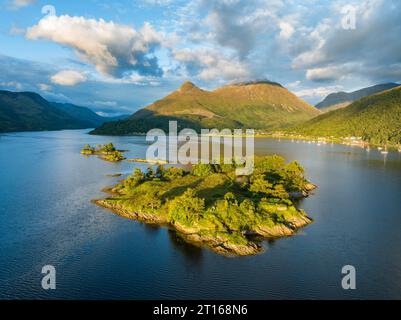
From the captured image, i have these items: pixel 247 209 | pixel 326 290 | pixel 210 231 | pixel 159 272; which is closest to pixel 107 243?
pixel 159 272

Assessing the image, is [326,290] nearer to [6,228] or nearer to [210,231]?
[210,231]

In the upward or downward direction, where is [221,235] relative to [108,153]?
downward

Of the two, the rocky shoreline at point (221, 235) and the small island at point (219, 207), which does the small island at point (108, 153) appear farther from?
the rocky shoreline at point (221, 235)

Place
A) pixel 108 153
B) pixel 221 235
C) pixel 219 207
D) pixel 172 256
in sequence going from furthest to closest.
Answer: pixel 108 153 < pixel 219 207 < pixel 221 235 < pixel 172 256

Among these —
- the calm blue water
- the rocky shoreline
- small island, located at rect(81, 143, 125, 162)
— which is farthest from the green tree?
small island, located at rect(81, 143, 125, 162)

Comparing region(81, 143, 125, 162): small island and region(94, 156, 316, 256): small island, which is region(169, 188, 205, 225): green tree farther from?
region(81, 143, 125, 162): small island

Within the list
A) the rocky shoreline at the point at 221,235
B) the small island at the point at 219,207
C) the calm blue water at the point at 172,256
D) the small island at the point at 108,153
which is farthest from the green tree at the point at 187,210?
the small island at the point at 108,153

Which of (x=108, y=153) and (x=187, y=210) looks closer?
(x=187, y=210)

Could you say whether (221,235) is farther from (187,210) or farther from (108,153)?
(108,153)

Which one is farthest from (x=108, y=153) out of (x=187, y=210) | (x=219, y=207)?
(x=219, y=207)

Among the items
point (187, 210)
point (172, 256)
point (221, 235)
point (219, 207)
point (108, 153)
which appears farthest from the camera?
point (108, 153)
